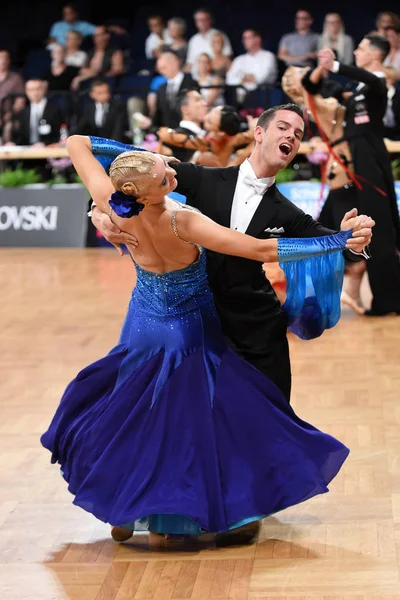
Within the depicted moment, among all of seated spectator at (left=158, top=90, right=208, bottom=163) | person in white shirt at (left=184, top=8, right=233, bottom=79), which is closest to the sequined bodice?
seated spectator at (left=158, top=90, right=208, bottom=163)

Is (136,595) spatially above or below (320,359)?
above

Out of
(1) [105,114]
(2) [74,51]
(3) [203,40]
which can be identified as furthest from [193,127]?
(2) [74,51]

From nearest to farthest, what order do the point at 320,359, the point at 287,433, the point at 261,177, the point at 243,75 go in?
1. the point at 287,433
2. the point at 261,177
3. the point at 320,359
4. the point at 243,75

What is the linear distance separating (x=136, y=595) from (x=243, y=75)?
8886mm

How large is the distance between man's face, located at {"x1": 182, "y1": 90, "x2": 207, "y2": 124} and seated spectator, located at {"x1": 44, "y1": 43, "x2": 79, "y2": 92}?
16.4 feet

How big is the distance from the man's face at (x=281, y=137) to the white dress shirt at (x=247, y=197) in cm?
8

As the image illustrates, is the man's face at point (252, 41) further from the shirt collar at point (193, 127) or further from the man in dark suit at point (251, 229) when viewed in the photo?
the man in dark suit at point (251, 229)

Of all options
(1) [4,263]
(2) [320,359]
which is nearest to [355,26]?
(1) [4,263]

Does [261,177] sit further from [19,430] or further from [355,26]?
[355,26]

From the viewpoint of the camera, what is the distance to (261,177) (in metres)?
3.70

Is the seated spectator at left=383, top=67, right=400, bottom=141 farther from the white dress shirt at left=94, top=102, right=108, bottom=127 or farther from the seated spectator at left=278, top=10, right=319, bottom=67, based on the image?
the white dress shirt at left=94, top=102, right=108, bottom=127

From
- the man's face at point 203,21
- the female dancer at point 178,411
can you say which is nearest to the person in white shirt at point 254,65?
the man's face at point 203,21

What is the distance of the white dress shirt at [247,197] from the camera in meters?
3.69

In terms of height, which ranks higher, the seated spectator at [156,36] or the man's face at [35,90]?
the seated spectator at [156,36]
